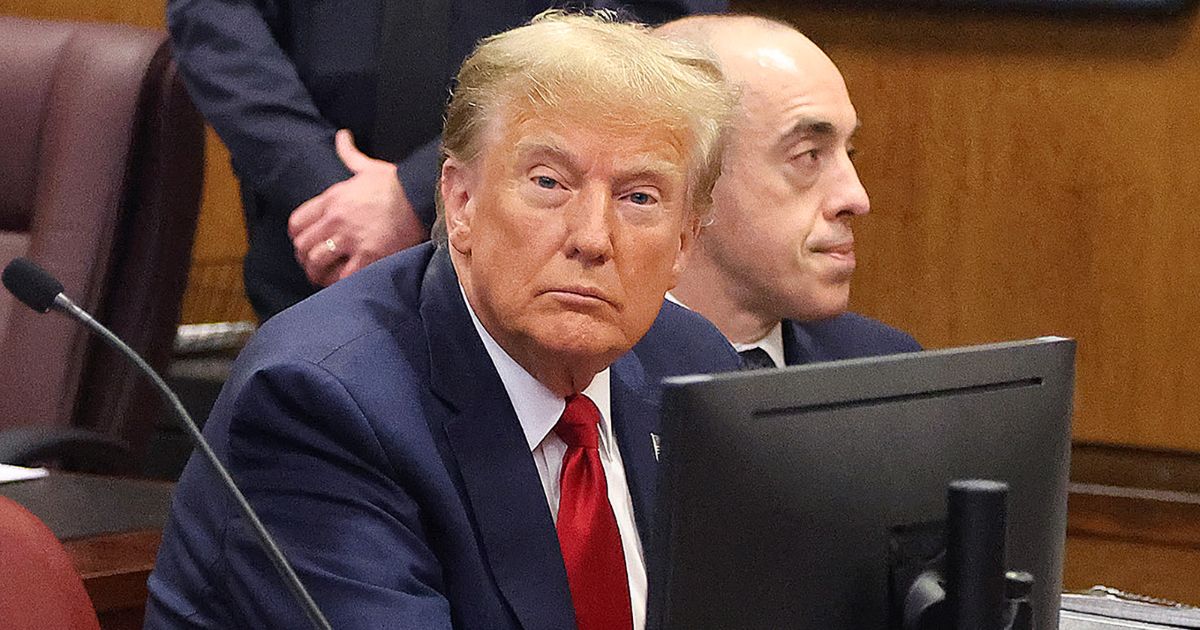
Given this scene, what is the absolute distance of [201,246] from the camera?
3.96 meters

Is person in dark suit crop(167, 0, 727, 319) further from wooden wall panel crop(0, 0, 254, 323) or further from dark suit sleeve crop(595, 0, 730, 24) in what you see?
wooden wall panel crop(0, 0, 254, 323)

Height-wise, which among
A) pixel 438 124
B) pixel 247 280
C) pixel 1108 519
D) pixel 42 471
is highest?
pixel 438 124

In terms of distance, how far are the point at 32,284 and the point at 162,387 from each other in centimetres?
20

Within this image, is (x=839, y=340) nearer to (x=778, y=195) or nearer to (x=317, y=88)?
(x=778, y=195)

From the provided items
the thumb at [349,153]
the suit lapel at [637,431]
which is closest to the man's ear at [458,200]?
the suit lapel at [637,431]

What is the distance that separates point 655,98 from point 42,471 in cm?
112

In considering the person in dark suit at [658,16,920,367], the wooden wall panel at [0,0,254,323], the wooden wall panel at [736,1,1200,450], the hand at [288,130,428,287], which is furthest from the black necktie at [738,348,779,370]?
the wooden wall panel at [0,0,254,323]

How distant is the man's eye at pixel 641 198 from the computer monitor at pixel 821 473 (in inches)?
15.3

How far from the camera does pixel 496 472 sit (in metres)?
1.51

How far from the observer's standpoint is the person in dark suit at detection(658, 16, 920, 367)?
221 cm

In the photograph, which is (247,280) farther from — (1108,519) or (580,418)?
(1108,519)

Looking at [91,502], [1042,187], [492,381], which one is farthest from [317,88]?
[1042,187]

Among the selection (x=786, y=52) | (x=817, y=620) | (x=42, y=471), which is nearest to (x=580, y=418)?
(x=817, y=620)

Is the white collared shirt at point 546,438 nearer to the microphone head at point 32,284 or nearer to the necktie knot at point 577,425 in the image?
the necktie knot at point 577,425
